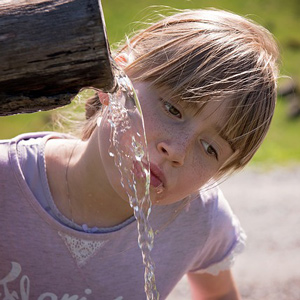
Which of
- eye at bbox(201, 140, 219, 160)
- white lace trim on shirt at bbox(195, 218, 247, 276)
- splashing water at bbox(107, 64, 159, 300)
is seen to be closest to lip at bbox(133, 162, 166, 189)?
splashing water at bbox(107, 64, 159, 300)

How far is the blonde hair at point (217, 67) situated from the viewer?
83.6 inches

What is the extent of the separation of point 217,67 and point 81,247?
0.78 metres

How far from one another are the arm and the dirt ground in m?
1.63

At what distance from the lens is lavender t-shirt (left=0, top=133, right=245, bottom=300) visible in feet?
7.74

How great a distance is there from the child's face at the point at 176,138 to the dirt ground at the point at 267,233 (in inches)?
97.8

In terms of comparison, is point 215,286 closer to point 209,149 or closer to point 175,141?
point 209,149

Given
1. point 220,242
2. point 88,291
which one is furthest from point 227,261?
point 88,291

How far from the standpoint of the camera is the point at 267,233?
539cm

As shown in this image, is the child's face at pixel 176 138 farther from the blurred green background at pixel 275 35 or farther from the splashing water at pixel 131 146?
the blurred green background at pixel 275 35

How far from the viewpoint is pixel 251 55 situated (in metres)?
2.23

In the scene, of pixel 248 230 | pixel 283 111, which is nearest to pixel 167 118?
pixel 248 230

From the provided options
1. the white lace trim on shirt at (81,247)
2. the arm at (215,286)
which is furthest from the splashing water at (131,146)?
the arm at (215,286)

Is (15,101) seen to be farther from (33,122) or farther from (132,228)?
(33,122)

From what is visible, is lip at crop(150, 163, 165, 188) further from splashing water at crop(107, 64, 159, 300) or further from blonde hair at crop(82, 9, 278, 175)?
blonde hair at crop(82, 9, 278, 175)
